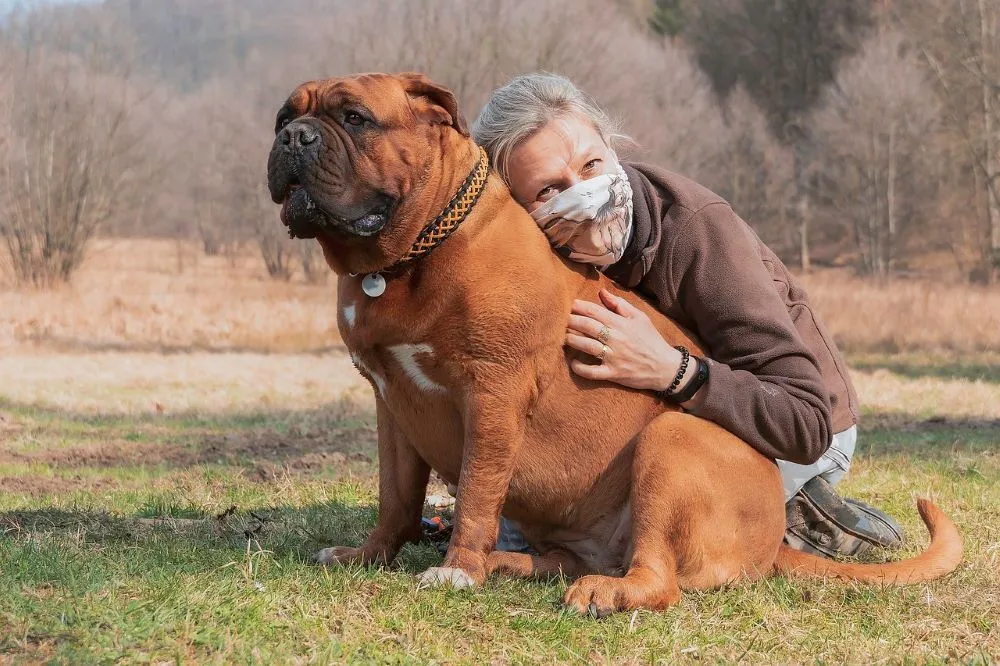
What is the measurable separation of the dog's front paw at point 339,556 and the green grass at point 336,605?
7cm

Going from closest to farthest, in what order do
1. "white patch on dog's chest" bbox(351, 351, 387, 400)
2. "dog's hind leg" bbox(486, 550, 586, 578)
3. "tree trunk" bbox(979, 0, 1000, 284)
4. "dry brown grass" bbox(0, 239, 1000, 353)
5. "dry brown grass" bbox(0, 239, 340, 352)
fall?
"white patch on dog's chest" bbox(351, 351, 387, 400)
"dog's hind leg" bbox(486, 550, 586, 578)
"dry brown grass" bbox(0, 239, 340, 352)
"dry brown grass" bbox(0, 239, 1000, 353)
"tree trunk" bbox(979, 0, 1000, 284)

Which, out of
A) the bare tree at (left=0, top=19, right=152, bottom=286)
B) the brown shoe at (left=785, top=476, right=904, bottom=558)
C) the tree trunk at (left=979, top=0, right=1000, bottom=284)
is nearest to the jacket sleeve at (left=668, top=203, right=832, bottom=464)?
the brown shoe at (left=785, top=476, right=904, bottom=558)

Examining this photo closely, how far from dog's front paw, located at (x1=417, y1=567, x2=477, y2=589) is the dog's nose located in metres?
1.45

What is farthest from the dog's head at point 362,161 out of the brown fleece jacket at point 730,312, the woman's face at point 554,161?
the brown fleece jacket at point 730,312

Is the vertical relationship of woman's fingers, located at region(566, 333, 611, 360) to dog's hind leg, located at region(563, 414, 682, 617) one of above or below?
above

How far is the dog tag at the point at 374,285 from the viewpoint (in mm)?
3359

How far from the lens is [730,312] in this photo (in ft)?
12.1

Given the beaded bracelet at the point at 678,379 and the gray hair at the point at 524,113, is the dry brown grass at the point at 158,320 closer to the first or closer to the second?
the gray hair at the point at 524,113

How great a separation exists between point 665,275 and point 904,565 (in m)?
1.35

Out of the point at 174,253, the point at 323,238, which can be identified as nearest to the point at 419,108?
the point at 323,238

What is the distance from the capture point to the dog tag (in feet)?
11.0

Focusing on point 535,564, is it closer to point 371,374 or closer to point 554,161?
point 371,374

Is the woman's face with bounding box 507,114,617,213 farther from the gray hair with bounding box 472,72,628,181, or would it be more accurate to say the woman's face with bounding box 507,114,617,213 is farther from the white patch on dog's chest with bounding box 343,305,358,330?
the white patch on dog's chest with bounding box 343,305,358,330

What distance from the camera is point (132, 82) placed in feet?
82.5
